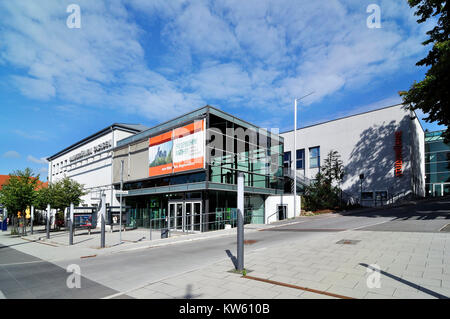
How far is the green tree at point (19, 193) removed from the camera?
24.8 meters

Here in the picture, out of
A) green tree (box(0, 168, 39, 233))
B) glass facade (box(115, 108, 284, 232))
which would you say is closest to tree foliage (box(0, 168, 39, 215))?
green tree (box(0, 168, 39, 233))

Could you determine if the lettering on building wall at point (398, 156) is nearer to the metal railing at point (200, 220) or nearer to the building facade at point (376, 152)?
the building facade at point (376, 152)

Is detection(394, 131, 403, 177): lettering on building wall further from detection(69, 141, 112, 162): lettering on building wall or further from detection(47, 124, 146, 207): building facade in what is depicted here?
detection(69, 141, 112, 162): lettering on building wall

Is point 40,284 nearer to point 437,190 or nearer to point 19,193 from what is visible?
point 19,193

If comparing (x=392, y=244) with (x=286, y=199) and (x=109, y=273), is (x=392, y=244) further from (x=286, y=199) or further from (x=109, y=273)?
(x=286, y=199)

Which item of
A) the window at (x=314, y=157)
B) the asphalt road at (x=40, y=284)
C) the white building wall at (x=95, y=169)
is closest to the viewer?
the asphalt road at (x=40, y=284)

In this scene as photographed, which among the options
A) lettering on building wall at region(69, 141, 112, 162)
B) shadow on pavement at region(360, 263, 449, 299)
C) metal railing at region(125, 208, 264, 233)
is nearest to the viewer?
shadow on pavement at region(360, 263, 449, 299)

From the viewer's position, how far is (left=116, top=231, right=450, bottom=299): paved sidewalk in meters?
5.50

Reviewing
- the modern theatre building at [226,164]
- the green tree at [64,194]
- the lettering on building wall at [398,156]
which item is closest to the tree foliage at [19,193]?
the green tree at [64,194]

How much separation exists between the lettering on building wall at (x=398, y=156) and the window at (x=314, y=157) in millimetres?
10395

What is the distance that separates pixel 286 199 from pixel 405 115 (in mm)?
19404

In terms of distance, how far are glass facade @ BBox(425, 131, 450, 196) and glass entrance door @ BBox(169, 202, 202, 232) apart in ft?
130
